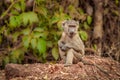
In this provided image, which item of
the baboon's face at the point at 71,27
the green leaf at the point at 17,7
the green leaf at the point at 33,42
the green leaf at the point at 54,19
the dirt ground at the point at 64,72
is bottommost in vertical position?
the dirt ground at the point at 64,72

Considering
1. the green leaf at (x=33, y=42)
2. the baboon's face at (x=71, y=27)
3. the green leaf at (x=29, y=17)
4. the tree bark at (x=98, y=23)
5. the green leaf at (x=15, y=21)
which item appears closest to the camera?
the baboon's face at (x=71, y=27)

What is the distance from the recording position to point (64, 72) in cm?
692

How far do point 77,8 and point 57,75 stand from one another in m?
3.67

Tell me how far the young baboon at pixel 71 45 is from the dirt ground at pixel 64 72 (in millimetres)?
174

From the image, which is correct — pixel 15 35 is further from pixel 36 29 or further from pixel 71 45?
pixel 71 45

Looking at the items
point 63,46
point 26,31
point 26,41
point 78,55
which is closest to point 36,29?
point 26,31

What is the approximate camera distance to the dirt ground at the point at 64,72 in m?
6.84

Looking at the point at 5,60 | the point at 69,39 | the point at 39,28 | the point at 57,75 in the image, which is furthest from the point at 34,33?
the point at 57,75

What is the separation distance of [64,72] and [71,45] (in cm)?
60

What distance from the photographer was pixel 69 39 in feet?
24.2

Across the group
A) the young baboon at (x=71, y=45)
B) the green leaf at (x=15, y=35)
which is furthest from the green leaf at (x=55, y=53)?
the young baboon at (x=71, y=45)

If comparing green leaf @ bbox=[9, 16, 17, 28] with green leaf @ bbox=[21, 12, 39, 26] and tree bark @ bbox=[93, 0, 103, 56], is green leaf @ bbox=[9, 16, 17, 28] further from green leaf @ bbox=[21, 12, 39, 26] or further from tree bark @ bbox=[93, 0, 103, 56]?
tree bark @ bbox=[93, 0, 103, 56]

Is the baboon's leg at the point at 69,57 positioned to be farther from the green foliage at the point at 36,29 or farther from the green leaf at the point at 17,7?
the green leaf at the point at 17,7

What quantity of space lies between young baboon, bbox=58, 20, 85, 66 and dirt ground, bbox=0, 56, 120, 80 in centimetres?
17
